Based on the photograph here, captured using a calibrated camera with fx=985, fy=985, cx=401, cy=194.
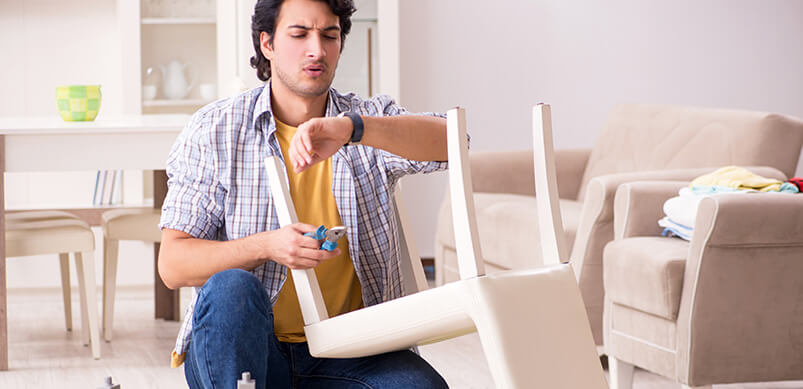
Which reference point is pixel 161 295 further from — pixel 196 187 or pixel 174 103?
pixel 196 187

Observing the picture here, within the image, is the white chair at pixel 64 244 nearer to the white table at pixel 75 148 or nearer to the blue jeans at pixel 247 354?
the white table at pixel 75 148

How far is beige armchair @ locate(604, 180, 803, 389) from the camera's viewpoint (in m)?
2.30

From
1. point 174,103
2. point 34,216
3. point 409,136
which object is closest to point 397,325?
point 409,136

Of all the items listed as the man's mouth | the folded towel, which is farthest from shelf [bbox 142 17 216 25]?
the man's mouth

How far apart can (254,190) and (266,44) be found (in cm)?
27

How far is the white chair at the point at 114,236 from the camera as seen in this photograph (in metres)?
3.32

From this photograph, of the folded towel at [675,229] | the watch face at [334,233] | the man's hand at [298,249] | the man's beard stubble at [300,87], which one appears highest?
the man's beard stubble at [300,87]

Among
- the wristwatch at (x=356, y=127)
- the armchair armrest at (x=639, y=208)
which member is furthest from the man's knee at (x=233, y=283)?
the armchair armrest at (x=639, y=208)

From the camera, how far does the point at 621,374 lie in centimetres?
256

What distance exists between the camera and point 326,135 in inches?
53.7

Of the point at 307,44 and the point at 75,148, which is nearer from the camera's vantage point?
the point at 307,44

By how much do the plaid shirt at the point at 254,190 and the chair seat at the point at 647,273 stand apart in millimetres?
974

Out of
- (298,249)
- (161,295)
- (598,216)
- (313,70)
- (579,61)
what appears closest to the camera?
(298,249)

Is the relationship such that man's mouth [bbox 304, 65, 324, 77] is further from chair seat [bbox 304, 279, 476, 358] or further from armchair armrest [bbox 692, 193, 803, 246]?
armchair armrest [bbox 692, 193, 803, 246]
